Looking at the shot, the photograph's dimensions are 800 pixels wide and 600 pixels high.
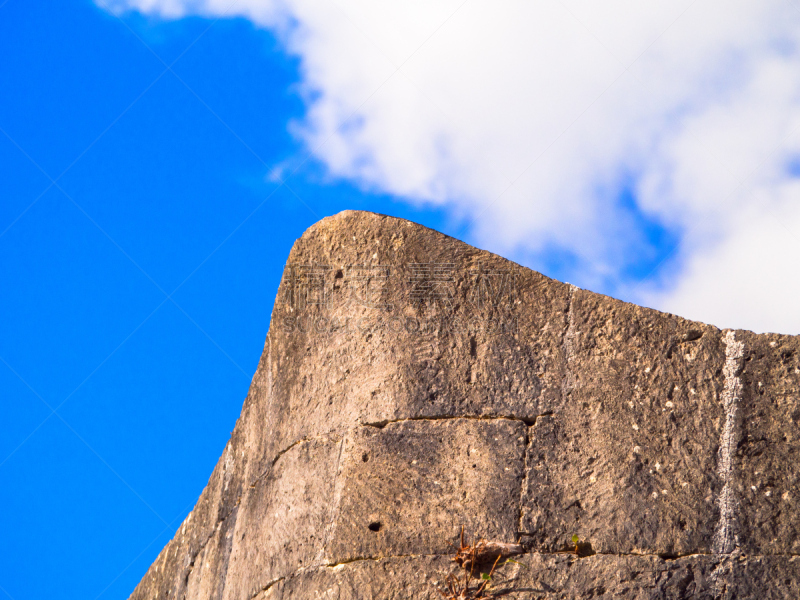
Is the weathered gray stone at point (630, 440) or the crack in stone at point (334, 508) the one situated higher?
the weathered gray stone at point (630, 440)

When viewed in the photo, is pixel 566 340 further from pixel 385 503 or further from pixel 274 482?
pixel 274 482

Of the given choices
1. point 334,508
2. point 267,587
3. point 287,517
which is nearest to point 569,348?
Result: point 334,508

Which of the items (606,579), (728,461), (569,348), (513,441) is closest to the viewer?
(606,579)

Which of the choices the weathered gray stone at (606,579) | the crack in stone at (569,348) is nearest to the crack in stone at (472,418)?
the crack in stone at (569,348)

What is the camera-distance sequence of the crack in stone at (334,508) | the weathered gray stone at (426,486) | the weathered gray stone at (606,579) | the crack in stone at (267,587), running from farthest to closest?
the crack in stone at (267,587) < the crack in stone at (334,508) < the weathered gray stone at (426,486) < the weathered gray stone at (606,579)

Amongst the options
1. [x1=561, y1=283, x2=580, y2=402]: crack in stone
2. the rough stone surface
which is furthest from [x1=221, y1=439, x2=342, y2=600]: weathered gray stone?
[x1=561, y1=283, x2=580, y2=402]: crack in stone

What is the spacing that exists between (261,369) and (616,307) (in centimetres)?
183

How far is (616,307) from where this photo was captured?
3.33 metres

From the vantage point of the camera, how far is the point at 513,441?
10.4 feet

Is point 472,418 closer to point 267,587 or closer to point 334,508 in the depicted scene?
point 334,508

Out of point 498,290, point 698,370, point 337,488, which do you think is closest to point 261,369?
point 337,488

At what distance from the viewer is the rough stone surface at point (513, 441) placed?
2.97 m

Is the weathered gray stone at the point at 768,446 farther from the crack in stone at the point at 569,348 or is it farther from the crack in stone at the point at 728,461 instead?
the crack in stone at the point at 569,348

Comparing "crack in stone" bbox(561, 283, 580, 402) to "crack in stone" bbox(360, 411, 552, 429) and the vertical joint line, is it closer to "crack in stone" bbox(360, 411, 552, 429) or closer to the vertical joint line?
"crack in stone" bbox(360, 411, 552, 429)
